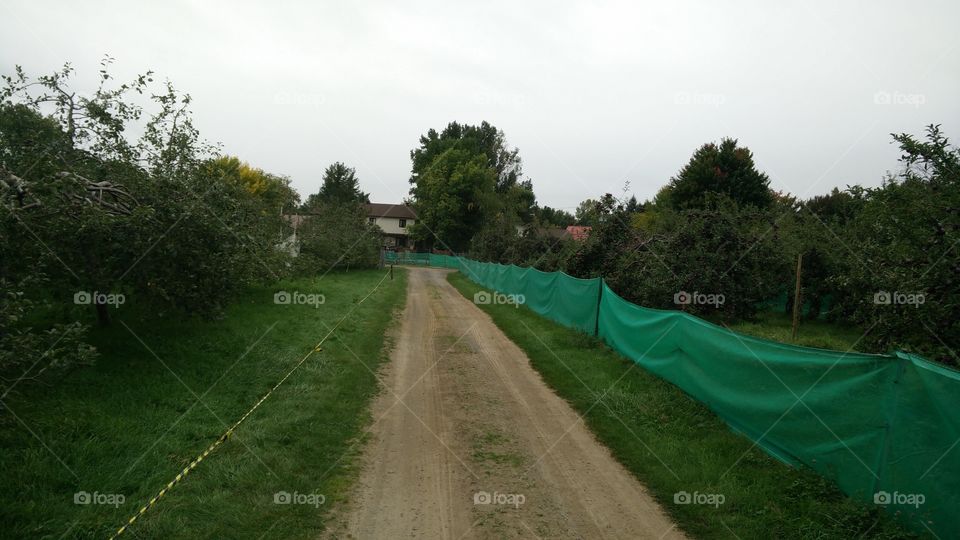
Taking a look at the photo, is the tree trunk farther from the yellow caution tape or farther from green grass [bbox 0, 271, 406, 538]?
the yellow caution tape

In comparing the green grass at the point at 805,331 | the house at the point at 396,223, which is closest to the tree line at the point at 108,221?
the green grass at the point at 805,331

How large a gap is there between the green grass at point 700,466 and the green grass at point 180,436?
11.4 feet

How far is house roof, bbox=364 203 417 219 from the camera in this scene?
89.1m

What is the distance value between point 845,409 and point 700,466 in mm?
1684

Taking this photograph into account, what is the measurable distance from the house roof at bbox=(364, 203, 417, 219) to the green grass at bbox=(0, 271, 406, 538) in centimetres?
7902

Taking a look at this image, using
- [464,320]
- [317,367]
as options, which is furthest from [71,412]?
[464,320]

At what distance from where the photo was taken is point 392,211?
90875 millimetres

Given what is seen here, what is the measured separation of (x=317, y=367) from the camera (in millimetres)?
10086

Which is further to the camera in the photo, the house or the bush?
the house

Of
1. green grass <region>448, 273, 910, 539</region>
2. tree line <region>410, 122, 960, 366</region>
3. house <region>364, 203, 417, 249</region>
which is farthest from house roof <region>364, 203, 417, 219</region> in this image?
green grass <region>448, 273, 910, 539</region>

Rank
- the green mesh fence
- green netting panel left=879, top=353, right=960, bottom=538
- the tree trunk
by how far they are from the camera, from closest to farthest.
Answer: green netting panel left=879, top=353, right=960, bottom=538
the green mesh fence
the tree trunk

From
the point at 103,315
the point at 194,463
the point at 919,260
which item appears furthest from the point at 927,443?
the point at 103,315

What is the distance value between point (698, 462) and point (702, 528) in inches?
61.1

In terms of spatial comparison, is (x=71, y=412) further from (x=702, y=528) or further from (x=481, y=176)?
(x=481, y=176)
